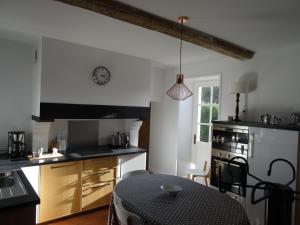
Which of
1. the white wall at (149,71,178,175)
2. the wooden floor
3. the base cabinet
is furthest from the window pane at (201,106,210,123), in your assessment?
the wooden floor

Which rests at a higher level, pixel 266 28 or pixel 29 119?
pixel 266 28

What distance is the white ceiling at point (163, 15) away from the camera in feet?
6.31

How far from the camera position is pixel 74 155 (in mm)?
3143

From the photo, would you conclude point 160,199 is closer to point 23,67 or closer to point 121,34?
point 121,34

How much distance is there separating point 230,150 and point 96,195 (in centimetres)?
201

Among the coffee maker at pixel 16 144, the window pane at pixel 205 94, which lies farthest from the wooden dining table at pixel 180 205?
the window pane at pixel 205 94

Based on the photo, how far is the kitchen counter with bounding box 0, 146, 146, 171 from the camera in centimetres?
263

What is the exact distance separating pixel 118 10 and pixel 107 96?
1691 millimetres

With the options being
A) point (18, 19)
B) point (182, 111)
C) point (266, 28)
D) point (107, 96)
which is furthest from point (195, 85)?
point (18, 19)

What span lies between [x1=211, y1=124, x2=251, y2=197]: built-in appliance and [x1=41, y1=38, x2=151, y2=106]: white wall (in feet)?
4.55

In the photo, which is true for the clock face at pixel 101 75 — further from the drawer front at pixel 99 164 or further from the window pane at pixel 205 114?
the window pane at pixel 205 114

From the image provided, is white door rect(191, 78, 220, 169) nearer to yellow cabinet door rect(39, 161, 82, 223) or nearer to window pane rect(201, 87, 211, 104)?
window pane rect(201, 87, 211, 104)

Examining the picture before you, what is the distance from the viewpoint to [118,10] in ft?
6.45

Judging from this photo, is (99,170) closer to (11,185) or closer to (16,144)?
(16,144)
